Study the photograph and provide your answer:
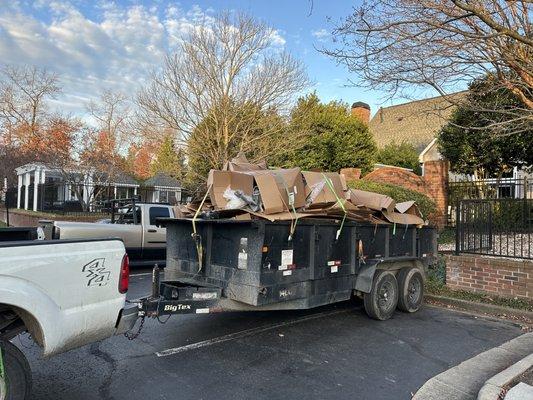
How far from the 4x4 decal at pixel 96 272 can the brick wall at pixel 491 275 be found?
716cm

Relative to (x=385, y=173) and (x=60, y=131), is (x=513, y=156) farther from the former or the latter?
(x=60, y=131)

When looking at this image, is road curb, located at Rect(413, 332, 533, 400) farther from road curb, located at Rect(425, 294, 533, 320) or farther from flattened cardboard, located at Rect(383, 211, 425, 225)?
flattened cardboard, located at Rect(383, 211, 425, 225)

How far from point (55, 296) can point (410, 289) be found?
5.90 metres

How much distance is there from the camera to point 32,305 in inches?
129

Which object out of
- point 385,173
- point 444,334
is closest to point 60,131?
point 385,173

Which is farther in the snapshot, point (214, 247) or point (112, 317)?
point (214, 247)

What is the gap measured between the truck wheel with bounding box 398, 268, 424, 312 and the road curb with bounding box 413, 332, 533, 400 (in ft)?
5.48

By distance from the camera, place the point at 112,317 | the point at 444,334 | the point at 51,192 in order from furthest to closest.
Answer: the point at 51,192, the point at 444,334, the point at 112,317

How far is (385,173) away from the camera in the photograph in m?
15.6

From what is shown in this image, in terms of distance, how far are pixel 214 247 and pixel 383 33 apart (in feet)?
16.2

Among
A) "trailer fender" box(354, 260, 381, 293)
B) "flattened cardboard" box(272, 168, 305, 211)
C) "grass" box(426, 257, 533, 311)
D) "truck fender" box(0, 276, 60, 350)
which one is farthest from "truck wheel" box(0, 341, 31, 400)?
"grass" box(426, 257, 533, 311)

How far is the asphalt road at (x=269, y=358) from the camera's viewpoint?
438cm

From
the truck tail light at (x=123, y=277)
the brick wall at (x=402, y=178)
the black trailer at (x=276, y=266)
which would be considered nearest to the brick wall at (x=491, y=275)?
the black trailer at (x=276, y=266)

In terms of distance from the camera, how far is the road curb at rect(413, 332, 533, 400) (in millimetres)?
4457
